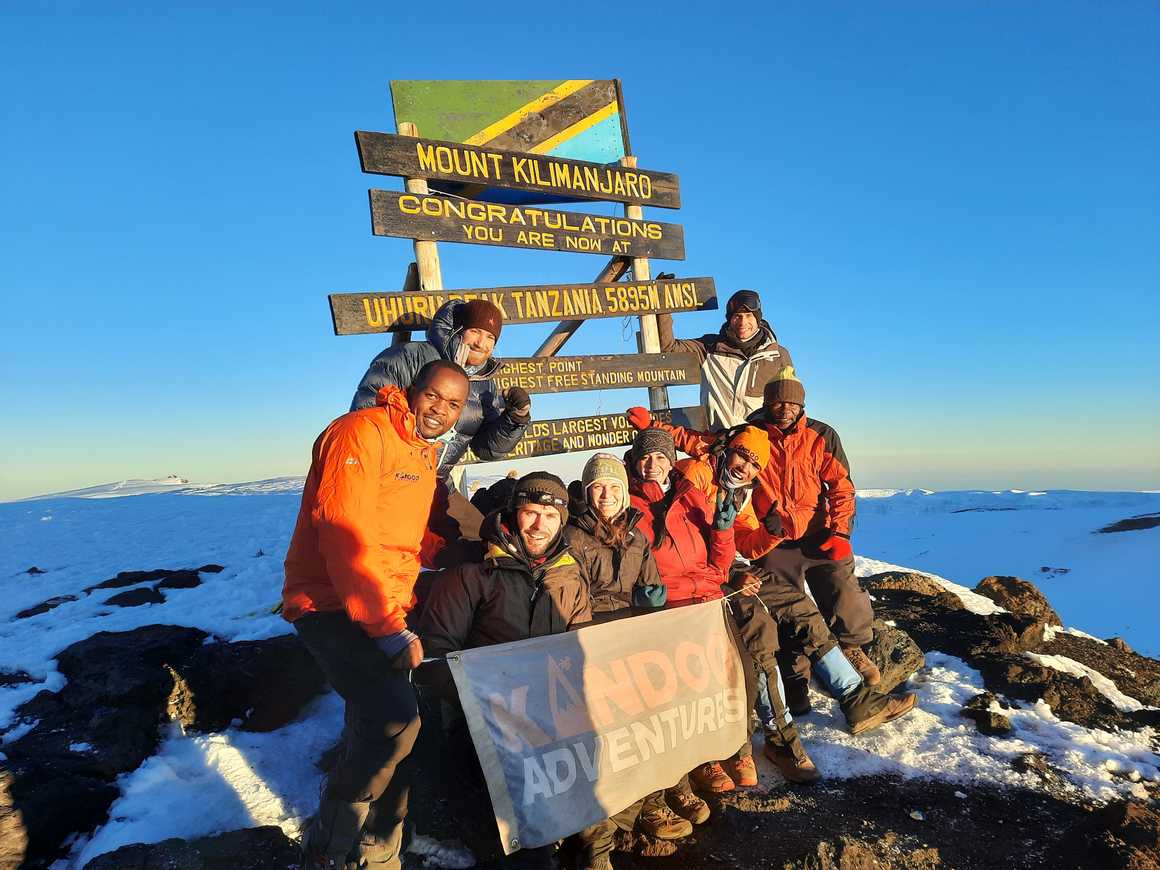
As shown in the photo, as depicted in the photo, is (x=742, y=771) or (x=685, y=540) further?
(x=685, y=540)

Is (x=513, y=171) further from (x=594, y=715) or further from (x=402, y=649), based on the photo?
(x=594, y=715)

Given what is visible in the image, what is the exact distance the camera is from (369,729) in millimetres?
2984

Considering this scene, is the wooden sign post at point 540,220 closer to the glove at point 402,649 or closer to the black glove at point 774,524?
the black glove at point 774,524

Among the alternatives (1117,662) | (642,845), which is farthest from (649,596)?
(1117,662)

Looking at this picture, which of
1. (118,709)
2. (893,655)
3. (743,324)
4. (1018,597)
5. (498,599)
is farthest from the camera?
(1018,597)

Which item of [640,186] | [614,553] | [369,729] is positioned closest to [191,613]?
[369,729]

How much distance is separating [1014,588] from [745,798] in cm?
668

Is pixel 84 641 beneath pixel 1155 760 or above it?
above

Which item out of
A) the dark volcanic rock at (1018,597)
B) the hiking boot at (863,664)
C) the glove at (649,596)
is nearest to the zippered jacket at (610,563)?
the glove at (649,596)

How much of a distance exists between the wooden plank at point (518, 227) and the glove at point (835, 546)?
3.87 metres

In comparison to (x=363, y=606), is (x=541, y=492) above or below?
above

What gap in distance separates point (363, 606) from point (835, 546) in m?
3.89

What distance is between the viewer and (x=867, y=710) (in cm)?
471

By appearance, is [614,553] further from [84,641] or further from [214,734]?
[84,641]
